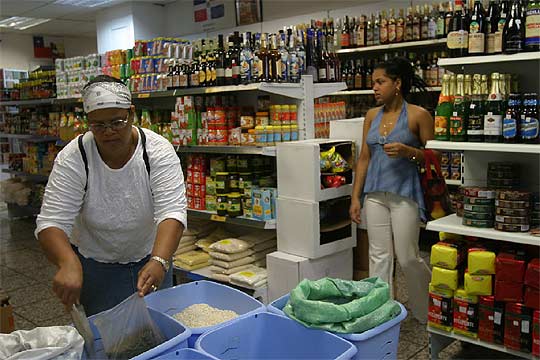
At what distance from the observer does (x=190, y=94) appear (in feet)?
15.2

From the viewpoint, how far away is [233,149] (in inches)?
165

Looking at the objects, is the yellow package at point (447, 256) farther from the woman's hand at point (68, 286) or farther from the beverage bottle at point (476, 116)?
the woman's hand at point (68, 286)

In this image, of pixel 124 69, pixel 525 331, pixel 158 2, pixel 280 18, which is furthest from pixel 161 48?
pixel 158 2

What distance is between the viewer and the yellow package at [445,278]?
3.03m

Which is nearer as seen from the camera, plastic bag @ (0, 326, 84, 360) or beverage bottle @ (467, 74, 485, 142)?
plastic bag @ (0, 326, 84, 360)

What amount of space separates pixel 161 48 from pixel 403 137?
110 inches

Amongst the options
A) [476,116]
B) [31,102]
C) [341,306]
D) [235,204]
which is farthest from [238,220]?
[31,102]

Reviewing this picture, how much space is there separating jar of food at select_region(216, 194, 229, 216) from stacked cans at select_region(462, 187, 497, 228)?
2.01m

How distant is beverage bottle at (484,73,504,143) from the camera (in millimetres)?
2859

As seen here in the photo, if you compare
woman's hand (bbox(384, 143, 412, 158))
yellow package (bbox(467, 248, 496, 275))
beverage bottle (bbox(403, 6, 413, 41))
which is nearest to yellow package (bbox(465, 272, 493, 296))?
yellow package (bbox(467, 248, 496, 275))

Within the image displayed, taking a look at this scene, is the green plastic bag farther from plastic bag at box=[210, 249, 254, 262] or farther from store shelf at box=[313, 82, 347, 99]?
store shelf at box=[313, 82, 347, 99]

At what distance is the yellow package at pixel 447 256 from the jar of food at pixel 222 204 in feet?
6.06

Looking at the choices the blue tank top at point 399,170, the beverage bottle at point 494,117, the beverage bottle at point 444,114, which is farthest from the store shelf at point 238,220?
the beverage bottle at point 494,117

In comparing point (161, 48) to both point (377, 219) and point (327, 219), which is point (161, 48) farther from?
point (377, 219)
